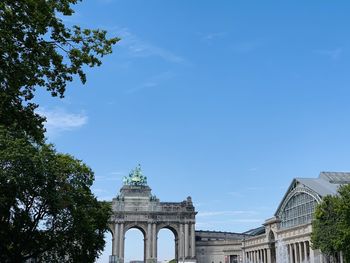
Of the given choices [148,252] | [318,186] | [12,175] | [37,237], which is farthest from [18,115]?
[148,252]

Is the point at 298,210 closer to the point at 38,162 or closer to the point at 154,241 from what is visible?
the point at 154,241

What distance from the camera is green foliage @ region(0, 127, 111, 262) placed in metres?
43.6

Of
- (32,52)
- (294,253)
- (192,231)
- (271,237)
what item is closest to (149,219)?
(192,231)

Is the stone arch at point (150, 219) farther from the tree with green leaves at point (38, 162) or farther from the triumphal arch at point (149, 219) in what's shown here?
the tree with green leaves at point (38, 162)

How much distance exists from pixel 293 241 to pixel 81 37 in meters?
85.2

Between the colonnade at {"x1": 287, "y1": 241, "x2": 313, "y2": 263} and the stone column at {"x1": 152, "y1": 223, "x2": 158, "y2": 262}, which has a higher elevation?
the stone column at {"x1": 152, "y1": 223, "x2": 158, "y2": 262}

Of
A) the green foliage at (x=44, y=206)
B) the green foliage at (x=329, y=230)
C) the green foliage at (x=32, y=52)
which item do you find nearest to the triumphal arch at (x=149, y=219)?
the green foliage at (x=329, y=230)

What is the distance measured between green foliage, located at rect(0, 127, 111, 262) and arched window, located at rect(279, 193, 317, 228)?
166ft

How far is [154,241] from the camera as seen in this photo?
133m

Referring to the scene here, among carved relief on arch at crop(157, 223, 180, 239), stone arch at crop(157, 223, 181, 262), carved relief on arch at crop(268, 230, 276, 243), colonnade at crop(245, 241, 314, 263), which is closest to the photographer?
colonnade at crop(245, 241, 314, 263)

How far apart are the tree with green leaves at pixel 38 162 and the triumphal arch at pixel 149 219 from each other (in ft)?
244

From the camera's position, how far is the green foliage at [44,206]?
4356 centimetres

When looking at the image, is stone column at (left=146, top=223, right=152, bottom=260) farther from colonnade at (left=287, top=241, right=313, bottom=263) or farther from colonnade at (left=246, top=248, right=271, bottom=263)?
colonnade at (left=287, top=241, right=313, bottom=263)

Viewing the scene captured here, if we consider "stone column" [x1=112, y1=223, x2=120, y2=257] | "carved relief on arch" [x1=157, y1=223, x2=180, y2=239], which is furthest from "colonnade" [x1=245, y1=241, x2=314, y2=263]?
"stone column" [x1=112, y1=223, x2=120, y2=257]
